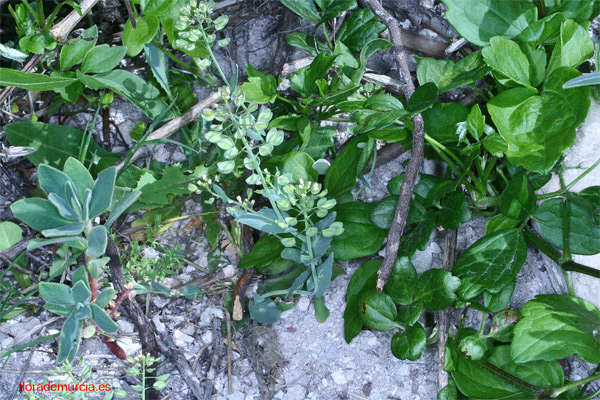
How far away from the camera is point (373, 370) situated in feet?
Result: 5.75

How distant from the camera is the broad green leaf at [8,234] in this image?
1.86 metres

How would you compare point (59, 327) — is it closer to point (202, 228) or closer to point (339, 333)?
point (202, 228)

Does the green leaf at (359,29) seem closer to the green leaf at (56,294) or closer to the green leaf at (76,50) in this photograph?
the green leaf at (76,50)

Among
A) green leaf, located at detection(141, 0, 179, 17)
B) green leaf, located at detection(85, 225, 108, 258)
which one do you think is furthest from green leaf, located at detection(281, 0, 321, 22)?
green leaf, located at detection(85, 225, 108, 258)

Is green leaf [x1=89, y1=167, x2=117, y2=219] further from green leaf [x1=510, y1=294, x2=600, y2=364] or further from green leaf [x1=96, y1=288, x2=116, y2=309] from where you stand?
green leaf [x1=510, y1=294, x2=600, y2=364]

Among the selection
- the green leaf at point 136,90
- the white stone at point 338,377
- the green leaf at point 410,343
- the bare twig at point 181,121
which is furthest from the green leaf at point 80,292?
the green leaf at point 410,343

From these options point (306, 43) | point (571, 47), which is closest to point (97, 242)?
Result: point (306, 43)

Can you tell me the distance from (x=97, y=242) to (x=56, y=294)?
0.68 ft

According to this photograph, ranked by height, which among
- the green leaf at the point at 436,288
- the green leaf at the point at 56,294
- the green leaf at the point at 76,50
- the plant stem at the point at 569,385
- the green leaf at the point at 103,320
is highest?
the green leaf at the point at 76,50

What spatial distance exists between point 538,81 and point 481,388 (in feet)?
2.93

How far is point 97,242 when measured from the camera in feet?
4.81

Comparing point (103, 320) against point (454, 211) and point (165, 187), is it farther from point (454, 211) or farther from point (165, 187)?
point (454, 211)

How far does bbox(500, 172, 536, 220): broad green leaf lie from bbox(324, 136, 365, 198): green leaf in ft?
1.42

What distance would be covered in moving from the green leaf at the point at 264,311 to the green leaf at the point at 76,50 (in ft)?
3.06
